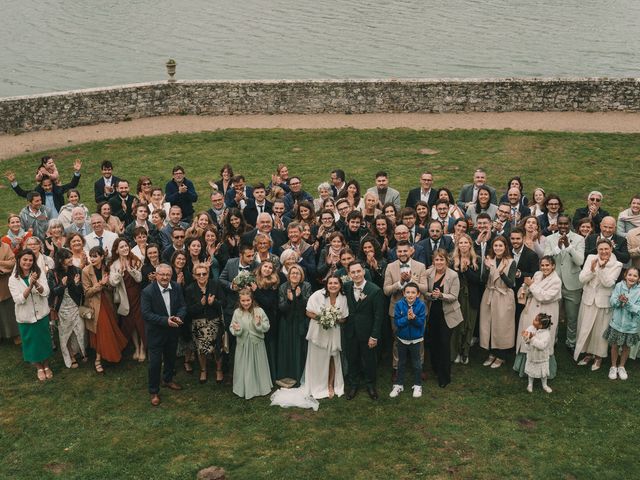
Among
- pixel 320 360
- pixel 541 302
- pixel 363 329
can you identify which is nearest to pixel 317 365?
pixel 320 360

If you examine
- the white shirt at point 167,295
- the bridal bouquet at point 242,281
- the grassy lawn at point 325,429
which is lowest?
the grassy lawn at point 325,429

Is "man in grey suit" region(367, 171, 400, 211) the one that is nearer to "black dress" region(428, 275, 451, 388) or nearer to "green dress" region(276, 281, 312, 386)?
"black dress" region(428, 275, 451, 388)

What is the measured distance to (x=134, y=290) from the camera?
9.93m

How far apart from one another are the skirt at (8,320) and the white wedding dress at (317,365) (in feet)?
14.0

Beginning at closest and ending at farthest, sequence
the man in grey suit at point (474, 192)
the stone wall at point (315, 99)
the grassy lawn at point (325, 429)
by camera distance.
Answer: the grassy lawn at point (325, 429) → the man in grey suit at point (474, 192) → the stone wall at point (315, 99)

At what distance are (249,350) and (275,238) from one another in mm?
1992

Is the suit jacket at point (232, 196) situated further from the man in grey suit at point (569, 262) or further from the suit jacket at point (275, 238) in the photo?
the man in grey suit at point (569, 262)

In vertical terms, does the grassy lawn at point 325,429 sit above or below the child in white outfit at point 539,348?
below

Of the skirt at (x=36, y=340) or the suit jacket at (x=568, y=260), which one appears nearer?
the skirt at (x=36, y=340)

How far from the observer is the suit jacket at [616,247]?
397 inches

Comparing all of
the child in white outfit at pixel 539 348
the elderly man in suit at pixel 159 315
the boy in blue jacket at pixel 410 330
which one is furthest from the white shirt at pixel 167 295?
the child in white outfit at pixel 539 348

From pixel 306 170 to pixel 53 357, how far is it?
912cm

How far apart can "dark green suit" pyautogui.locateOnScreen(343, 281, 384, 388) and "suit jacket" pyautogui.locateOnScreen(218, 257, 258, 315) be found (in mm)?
1491

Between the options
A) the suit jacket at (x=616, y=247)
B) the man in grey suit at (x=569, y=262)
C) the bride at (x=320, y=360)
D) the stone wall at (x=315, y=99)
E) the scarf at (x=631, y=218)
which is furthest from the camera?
the stone wall at (x=315, y=99)
